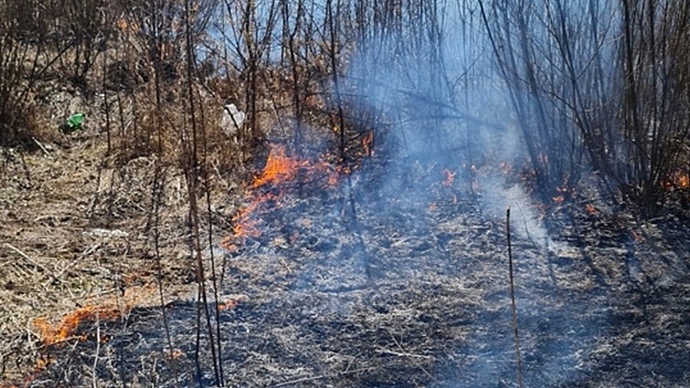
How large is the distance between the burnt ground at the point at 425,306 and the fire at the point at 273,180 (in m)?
0.12

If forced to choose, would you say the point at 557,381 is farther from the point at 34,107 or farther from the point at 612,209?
the point at 34,107

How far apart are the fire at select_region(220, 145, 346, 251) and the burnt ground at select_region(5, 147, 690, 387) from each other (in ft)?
0.40

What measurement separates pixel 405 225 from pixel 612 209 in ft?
4.19

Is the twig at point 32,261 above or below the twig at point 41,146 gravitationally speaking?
below

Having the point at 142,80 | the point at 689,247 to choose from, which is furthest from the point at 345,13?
the point at 689,247

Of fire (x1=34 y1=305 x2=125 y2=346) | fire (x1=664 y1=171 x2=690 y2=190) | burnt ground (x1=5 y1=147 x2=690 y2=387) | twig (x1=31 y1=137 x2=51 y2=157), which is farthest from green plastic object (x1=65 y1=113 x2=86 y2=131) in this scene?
fire (x1=664 y1=171 x2=690 y2=190)

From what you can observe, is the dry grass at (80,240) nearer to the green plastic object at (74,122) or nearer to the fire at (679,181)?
the green plastic object at (74,122)

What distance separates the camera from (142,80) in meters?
7.47

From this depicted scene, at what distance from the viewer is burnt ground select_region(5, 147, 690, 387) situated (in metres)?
3.39

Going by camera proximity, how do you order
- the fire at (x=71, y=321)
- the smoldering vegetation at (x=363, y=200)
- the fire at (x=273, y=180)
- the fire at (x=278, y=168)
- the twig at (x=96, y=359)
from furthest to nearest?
the fire at (x=278, y=168) → the fire at (x=273, y=180) → the fire at (x=71, y=321) → the smoldering vegetation at (x=363, y=200) → the twig at (x=96, y=359)

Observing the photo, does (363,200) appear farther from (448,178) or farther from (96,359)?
(96,359)

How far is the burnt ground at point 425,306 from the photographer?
133 inches

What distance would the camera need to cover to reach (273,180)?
18.9 feet

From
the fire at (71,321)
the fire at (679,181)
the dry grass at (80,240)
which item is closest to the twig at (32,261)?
the dry grass at (80,240)
